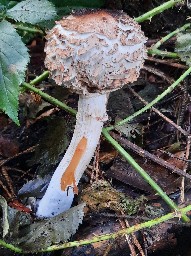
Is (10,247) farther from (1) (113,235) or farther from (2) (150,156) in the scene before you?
(2) (150,156)

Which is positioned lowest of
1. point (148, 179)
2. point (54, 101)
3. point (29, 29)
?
point (148, 179)

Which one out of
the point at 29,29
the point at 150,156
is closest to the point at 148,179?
the point at 150,156

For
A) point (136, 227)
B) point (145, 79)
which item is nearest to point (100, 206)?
point (136, 227)

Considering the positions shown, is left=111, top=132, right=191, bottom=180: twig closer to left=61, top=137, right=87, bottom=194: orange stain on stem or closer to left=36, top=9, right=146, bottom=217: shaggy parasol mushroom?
left=61, top=137, right=87, bottom=194: orange stain on stem

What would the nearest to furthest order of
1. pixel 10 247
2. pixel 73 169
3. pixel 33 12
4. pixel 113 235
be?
pixel 113 235 < pixel 10 247 < pixel 33 12 < pixel 73 169

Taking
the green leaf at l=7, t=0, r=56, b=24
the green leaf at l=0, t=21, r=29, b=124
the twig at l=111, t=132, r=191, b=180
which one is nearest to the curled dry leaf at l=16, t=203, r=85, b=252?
the twig at l=111, t=132, r=191, b=180

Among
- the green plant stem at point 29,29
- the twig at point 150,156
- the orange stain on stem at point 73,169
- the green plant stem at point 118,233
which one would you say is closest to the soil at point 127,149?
the twig at point 150,156
